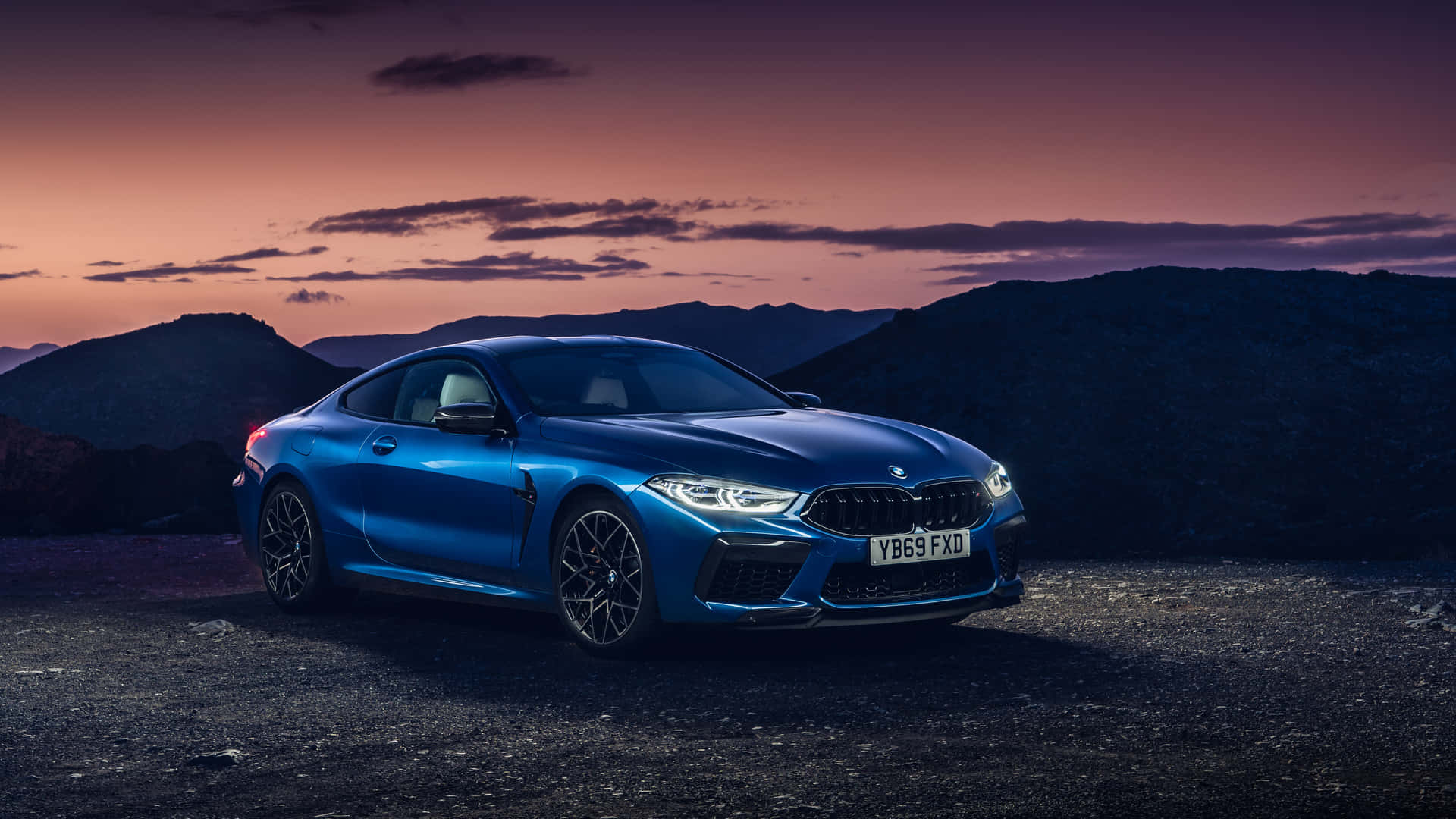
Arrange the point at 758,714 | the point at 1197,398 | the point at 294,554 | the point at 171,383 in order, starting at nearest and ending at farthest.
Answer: the point at 758,714, the point at 294,554, the point at 1197,398, the point at 171,383

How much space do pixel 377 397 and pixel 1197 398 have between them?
29.1 metres

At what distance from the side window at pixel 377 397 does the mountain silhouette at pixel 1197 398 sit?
44.9 feet

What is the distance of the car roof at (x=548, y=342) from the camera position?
877 centimetres

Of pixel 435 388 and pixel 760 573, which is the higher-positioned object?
pixel 435 388

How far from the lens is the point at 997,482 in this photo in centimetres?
784

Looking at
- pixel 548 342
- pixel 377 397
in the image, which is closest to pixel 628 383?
pixel 548 342

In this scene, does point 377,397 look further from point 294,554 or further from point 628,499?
point 628,499

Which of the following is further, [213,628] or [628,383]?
[213,628]

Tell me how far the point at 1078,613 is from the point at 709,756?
4068 mm

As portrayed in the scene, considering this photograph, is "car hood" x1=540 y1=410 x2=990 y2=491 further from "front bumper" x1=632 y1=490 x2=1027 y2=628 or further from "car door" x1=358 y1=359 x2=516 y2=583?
"car door" x1=358 y1=359 x2=516 y2=583

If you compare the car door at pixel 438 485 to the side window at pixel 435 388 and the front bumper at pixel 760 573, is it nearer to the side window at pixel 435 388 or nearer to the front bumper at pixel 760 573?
the side window at pixel 435 388

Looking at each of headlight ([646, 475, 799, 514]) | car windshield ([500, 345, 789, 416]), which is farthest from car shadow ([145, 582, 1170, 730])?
car windshield ([500, 345, 789, 416])

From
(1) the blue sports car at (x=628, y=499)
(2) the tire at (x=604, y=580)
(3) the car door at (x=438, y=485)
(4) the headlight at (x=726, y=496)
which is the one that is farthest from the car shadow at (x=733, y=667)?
(4) the headlight at (x=726, y=496)

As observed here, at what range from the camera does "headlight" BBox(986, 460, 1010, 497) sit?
775 centimetres
